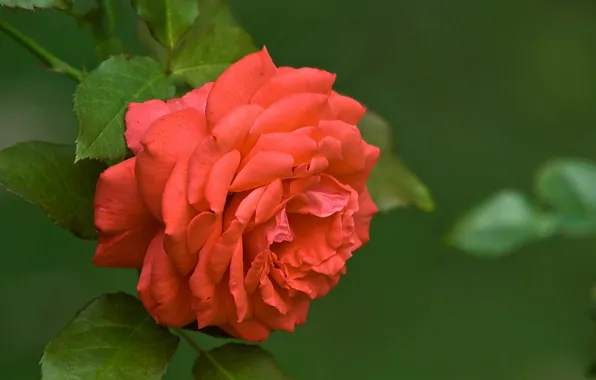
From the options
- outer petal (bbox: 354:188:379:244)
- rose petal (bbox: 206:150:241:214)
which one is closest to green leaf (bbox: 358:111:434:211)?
outer petal (bbox: 354:188:379:244)

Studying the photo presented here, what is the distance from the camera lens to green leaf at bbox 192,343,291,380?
1.33 ft

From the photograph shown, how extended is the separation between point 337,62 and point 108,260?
982mm

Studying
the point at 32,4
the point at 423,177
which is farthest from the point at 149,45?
the point at 423,177

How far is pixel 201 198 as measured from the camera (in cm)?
32

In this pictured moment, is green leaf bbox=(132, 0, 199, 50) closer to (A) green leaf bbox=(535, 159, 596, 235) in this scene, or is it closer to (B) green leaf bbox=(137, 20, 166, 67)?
(B) green leaf bbox=(137, 20, 166, 67)

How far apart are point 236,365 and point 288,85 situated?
159 mm

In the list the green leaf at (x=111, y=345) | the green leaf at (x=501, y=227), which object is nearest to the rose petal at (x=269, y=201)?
the green leaf at (x=111, y=345)

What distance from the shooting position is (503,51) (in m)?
1.45

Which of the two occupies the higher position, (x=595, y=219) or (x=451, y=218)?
(x=595, y=219)

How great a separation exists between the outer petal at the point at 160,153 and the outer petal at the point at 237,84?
0.02m

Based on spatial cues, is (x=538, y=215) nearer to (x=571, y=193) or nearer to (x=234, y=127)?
(x=571, y=193)

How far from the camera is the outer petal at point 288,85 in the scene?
36 centimetres

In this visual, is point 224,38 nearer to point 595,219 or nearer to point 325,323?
point 595,219

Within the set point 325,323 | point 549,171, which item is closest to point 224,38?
point 549,171
